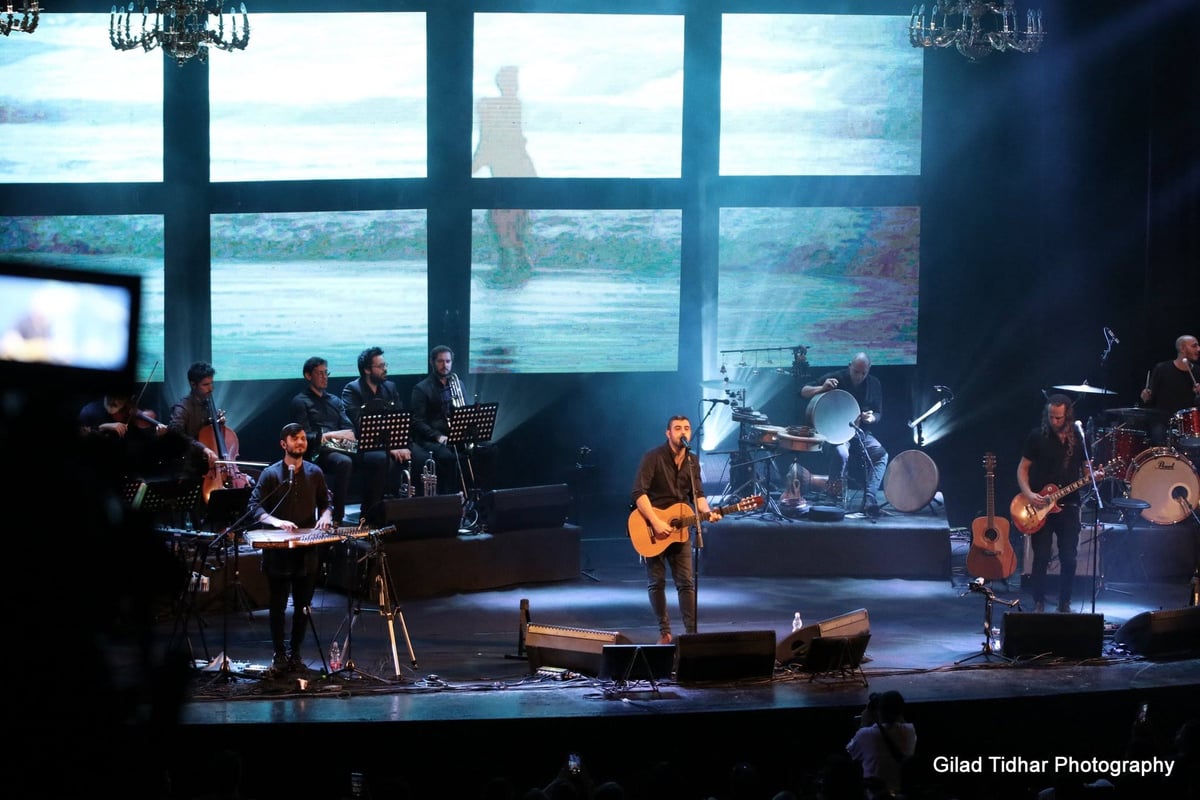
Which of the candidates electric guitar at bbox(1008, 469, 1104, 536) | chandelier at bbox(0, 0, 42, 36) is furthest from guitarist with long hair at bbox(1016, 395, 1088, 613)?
chandelier at bbox(0, 0, 42, 36)

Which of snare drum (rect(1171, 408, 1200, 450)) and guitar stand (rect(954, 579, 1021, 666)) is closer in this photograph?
guitar stand (rect(954, 579, 1021, 666))

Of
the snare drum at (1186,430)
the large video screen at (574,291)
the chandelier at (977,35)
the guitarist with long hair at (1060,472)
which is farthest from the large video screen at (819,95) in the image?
the guitarist with long hair at (1060,472)

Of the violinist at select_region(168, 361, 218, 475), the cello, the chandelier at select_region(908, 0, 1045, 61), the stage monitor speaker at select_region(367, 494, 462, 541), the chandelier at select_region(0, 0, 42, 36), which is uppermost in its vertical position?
the chandelier at select_region(908, 0, 1045, 61)

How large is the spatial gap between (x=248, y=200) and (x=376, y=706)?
24.7 feet

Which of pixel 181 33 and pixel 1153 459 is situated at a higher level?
pixel 181 33

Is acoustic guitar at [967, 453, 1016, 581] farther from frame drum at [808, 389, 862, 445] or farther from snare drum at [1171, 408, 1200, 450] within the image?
snare drum at [1171, 408, 1200, 450]

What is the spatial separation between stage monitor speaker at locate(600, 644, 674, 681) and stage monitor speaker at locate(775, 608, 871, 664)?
1.00 metres

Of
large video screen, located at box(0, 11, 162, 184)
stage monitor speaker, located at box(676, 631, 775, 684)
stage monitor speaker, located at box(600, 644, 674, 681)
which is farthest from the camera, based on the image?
large video screen, located at box(0, 11, 162, 184)

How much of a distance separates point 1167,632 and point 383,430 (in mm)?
6440

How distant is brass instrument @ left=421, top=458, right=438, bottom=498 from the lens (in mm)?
12648

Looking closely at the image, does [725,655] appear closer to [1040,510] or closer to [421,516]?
[1040,510]

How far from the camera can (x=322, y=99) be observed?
14070 millimetres

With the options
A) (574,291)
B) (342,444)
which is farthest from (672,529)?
(574,291)

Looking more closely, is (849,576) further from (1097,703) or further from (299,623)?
(299,623)
